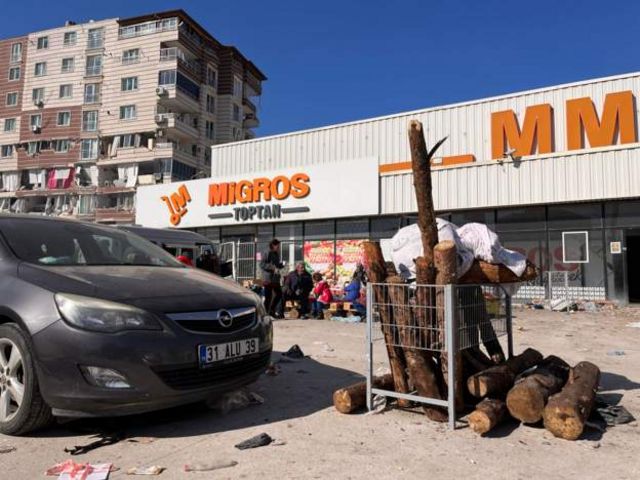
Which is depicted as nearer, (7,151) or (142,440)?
(142,440)

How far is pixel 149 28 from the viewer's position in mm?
47469

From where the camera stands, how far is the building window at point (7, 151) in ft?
171

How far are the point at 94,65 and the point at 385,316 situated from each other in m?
54.7

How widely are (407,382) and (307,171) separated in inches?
650

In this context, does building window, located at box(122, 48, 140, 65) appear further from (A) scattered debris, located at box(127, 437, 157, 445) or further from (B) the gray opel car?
(A) scattered debris, located at box(127, 437, 157, 445)

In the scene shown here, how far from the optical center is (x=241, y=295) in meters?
4.04

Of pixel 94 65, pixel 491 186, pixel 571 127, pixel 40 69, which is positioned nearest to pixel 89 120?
pixel 94 65

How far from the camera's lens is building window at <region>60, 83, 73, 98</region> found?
5050cm

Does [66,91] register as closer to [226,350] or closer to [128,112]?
[128,112]

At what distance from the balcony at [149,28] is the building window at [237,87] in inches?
360

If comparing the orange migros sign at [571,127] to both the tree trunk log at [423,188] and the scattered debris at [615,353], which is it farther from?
the tree trunk log at [423,188]

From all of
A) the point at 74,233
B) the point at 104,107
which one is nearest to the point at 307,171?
the point at 74,233

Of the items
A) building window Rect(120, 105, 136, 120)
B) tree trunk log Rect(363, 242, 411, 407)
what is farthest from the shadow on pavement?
building window Rect(120, 105, 136, 120)

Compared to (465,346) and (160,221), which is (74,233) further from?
(160,221)
